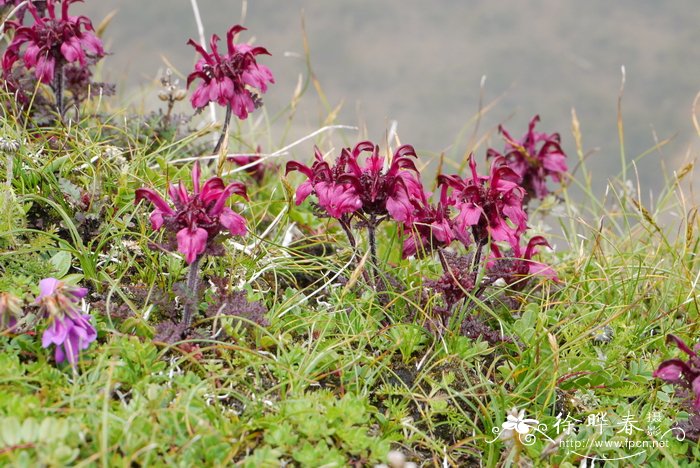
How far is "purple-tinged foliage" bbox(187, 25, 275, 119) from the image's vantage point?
3711mm

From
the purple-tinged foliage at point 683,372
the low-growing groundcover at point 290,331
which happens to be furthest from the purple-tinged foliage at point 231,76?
the purple-tinged foliage at point 683,372

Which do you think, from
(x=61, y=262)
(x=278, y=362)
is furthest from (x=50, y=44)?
(x=278, y=362)

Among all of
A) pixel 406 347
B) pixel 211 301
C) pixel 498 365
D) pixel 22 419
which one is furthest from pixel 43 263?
pixel 498 365

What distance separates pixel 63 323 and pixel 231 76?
169 centimetres

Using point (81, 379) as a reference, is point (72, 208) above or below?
above

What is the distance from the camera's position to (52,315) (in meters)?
2.46

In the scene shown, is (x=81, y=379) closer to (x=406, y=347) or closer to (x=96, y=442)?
(x=96, y=442)

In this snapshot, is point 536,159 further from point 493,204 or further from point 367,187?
point 367,187

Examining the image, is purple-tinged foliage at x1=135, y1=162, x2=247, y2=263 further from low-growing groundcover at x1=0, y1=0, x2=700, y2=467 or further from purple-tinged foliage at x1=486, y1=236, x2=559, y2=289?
purple-tinged foliage at x1=486, y1=236, x2=559, y2=289

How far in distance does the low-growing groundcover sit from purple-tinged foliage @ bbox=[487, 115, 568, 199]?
816 millimetres

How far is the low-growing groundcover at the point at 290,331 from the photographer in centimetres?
249

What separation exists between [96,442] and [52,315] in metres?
0.46

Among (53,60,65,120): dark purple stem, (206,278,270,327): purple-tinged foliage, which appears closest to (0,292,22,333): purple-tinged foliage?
(206,278,270,327): purple-tinged foliage

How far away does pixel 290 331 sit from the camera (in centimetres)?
319
